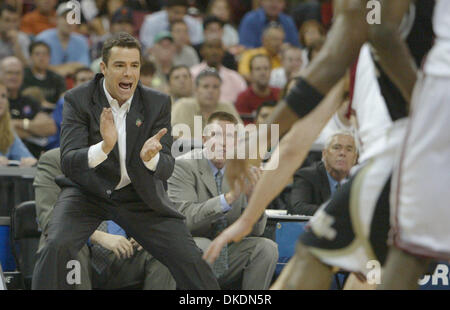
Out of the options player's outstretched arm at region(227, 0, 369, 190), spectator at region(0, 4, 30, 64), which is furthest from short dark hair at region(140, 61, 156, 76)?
player's outstretched arm at region(227, 0, 369, 190)

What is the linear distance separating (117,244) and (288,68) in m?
5.55

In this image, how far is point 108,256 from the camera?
5613 millimetres

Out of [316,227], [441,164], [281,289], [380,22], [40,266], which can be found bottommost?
[40,266]

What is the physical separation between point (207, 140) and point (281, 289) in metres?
3.33

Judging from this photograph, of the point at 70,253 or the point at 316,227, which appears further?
the point at 70,253

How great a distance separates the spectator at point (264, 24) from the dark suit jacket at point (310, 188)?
631 centimetres

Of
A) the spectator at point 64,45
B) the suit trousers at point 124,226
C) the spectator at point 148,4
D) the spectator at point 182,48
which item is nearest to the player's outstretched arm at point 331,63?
the suit trousers at point 124,226

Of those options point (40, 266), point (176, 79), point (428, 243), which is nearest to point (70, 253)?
point (40, 266)

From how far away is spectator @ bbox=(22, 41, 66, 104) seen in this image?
1004 centimetres

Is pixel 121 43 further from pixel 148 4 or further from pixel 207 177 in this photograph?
pixel 148 4

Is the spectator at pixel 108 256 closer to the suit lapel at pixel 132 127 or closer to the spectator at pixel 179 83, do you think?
the suit lapel at pixel 132 127

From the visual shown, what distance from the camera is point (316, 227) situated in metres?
2.92

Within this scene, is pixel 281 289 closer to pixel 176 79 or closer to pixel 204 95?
pixel 204 95
